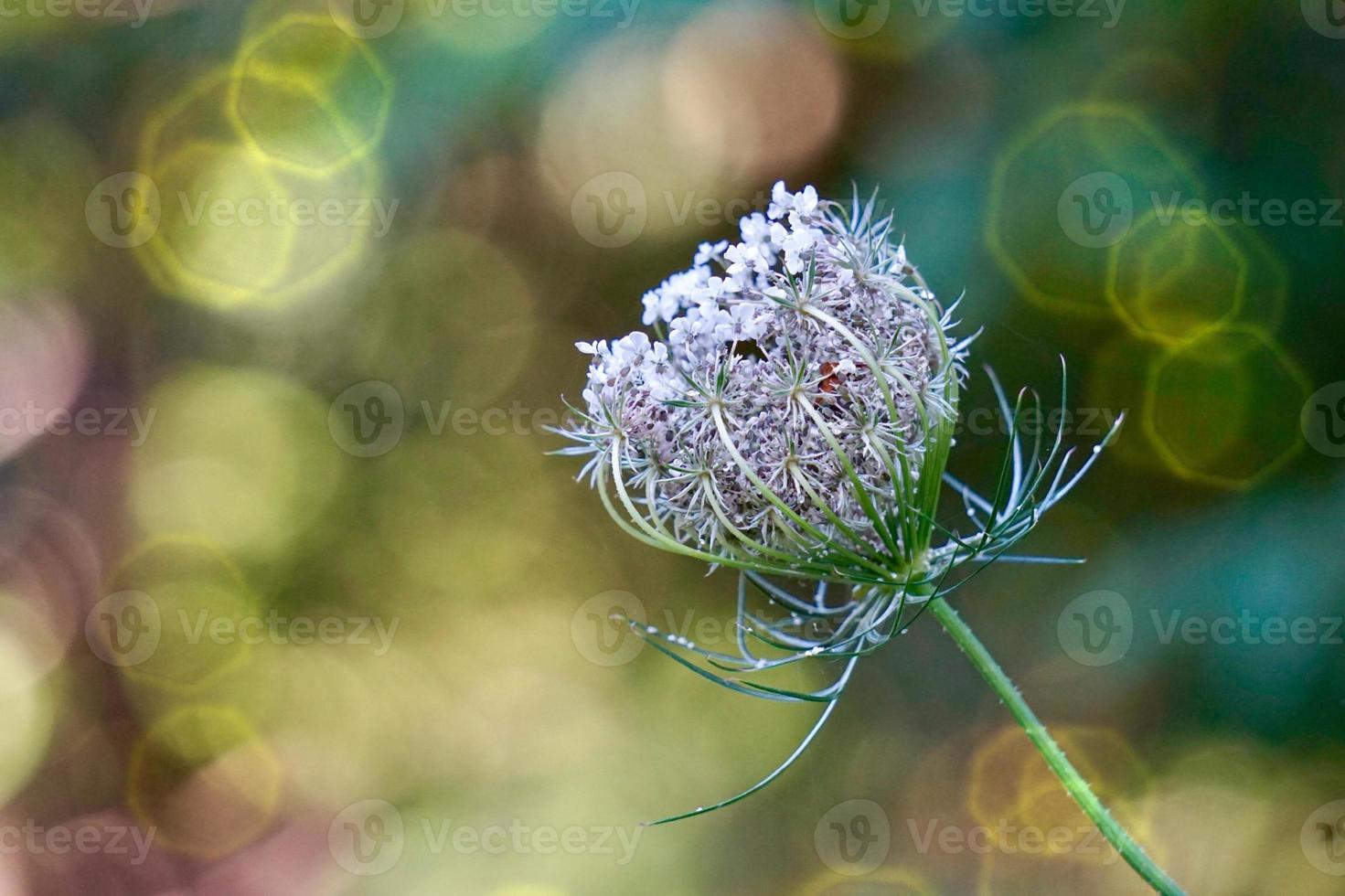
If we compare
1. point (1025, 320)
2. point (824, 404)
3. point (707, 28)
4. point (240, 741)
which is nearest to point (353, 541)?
point (240, 741)

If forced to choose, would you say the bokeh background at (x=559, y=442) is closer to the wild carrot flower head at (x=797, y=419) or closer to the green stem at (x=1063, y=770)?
the wild carrot flower head at (x=797, y=419)

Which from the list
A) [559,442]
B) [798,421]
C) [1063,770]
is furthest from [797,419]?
[559,442]

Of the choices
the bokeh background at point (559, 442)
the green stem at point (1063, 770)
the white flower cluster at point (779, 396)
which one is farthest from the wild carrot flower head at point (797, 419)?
the bokeh background at point (559, 442)

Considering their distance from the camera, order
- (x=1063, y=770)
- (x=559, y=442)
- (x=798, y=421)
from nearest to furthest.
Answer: (x=1063, y=770) → (x=798, y=421) → (x=559, y=442)

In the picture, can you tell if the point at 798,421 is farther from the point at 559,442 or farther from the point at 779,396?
the point at 559,442

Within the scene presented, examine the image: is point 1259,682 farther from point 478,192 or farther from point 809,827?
point 478,192

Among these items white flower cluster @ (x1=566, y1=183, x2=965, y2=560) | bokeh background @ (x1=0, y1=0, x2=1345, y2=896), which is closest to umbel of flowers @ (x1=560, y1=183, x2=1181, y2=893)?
white flower cluster @ (x1=566, y1=183, x2=965, y2=560)
